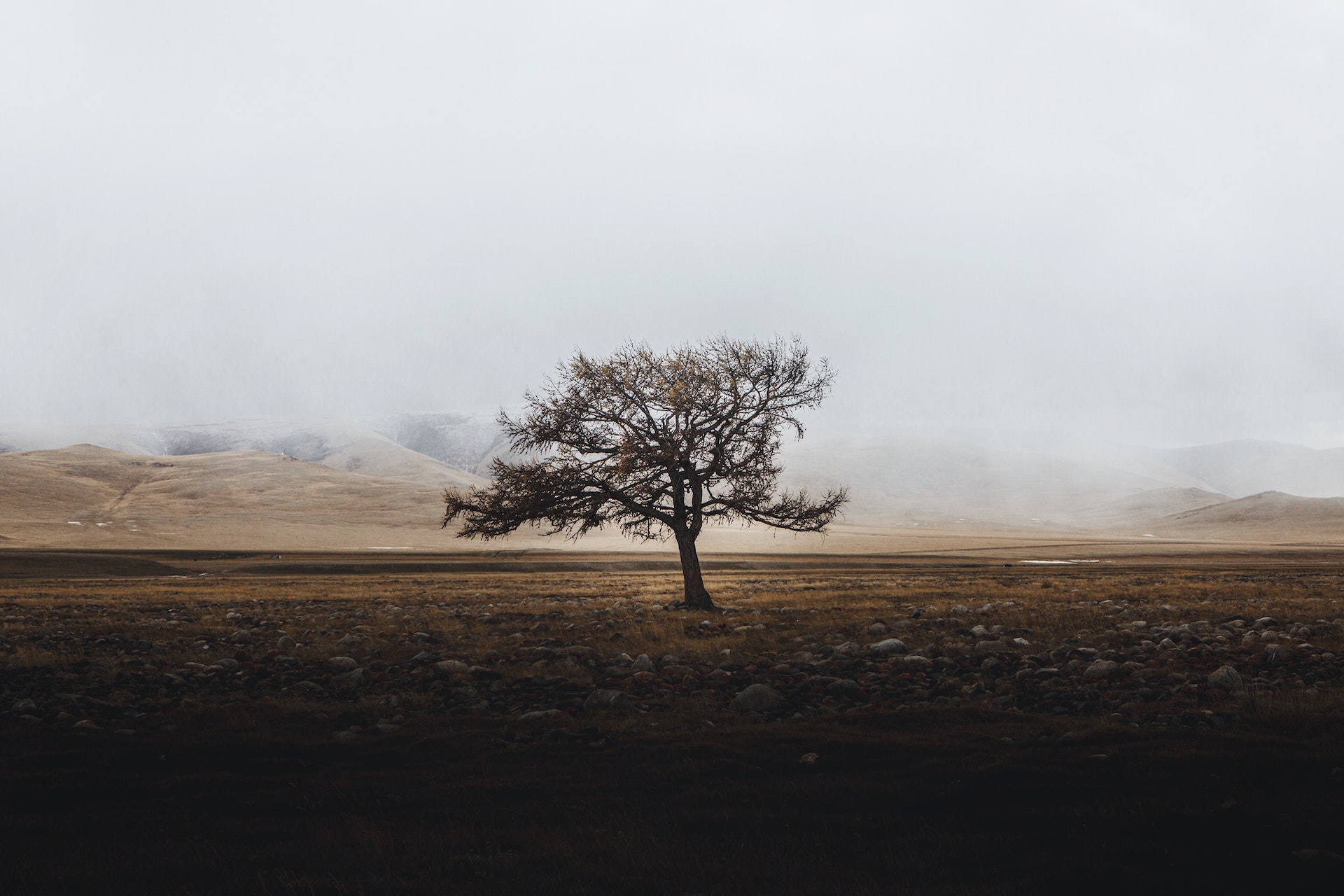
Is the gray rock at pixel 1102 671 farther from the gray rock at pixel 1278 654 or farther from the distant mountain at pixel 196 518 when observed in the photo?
the distant mountain at pixel 196 518

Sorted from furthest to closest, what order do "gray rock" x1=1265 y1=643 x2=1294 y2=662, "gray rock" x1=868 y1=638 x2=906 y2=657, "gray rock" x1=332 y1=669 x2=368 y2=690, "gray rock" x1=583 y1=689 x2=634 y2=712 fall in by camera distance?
"gray rock" x1=868 y1=638 x2=906 y2=657 < "gray rock" x1=1265 y1=643 x2=1294 y2=662 < "gray rock" x1=332 y1=669 x2=368 y2=690 < "gray rock" x1=583 y1=689 x2=634 y2=712

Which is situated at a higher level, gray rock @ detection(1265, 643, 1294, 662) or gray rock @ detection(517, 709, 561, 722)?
gray rock @ detection(1265, 643, 1294, 662)

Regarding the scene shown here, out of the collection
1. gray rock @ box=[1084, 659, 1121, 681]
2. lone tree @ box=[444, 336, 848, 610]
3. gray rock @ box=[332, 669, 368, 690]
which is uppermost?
lone tree @ box=[444, 336, 848, 610]

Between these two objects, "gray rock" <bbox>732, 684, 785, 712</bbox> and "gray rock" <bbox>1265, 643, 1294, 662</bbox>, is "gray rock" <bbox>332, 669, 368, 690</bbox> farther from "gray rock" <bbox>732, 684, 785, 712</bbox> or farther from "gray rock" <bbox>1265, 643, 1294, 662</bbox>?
"gray rock" <bbox>1265, 643, 1294, 662</bbox>

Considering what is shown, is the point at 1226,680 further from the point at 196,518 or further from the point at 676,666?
the point at 196,518

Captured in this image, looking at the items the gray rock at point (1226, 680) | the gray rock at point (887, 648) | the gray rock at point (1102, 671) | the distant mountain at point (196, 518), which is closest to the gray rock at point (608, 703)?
the gray rock at point (887, 648)

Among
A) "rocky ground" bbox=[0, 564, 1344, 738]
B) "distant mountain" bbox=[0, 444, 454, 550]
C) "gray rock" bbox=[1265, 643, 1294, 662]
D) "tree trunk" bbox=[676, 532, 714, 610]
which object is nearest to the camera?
"rocky ground" bbox=[0, 564, 1344, 738]

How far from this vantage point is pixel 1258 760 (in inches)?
300

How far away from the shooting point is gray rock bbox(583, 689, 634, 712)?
11055mm

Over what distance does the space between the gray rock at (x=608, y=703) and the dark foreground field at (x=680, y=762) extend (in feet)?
0.19

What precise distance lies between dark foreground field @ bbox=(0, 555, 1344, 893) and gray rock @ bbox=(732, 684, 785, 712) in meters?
0.21

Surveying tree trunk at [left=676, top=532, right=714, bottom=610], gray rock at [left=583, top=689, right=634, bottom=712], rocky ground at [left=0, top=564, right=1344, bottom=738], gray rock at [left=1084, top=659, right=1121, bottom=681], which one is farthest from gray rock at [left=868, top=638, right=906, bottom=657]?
tree trunk at [left=676, top=532, right=714, bottom=610]

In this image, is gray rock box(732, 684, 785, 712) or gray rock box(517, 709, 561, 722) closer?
gray rock box(517, 709, 561, 722)

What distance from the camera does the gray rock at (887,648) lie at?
1490cm
